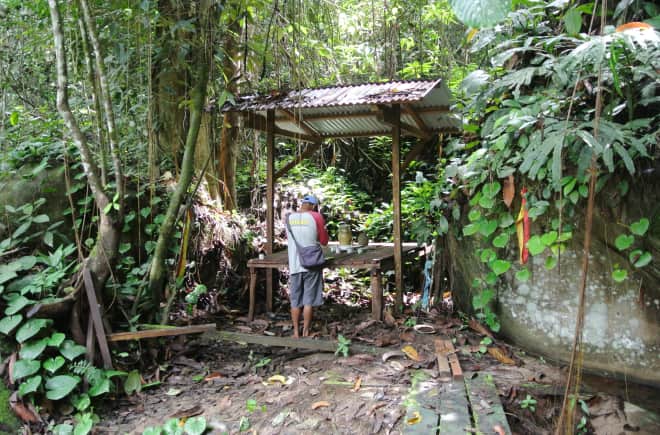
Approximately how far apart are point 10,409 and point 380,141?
941 centimetres

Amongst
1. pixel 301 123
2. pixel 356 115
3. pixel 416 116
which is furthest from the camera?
pixel 301 123

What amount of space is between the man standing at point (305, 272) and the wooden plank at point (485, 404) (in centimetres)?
209

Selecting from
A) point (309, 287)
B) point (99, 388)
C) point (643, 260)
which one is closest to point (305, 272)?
point (309, 287)

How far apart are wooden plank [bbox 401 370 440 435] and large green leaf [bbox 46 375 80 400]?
2724mm

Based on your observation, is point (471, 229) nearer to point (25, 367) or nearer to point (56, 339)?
point (56, 339)

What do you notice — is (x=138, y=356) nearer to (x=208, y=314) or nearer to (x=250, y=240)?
(x=208, y=314)

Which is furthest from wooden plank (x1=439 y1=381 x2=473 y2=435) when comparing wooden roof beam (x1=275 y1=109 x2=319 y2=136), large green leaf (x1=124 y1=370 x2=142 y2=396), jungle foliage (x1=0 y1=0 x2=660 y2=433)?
wooden roof beam (x1=275 y1=109 x2=319 y2=136)

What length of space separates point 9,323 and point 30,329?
181 millimetres

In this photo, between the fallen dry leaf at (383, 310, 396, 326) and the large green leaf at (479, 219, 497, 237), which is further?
the fallen dry leaf at (383, 310, 396, 326)

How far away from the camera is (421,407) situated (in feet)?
12.0

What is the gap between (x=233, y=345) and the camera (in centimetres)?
566

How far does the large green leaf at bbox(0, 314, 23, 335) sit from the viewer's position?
395cm

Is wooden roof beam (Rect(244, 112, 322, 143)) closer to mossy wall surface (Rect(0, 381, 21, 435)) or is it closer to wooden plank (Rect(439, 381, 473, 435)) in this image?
wooden plank (Rect(439, 381, 473, 435))

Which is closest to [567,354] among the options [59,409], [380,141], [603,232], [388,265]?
[603,232]
